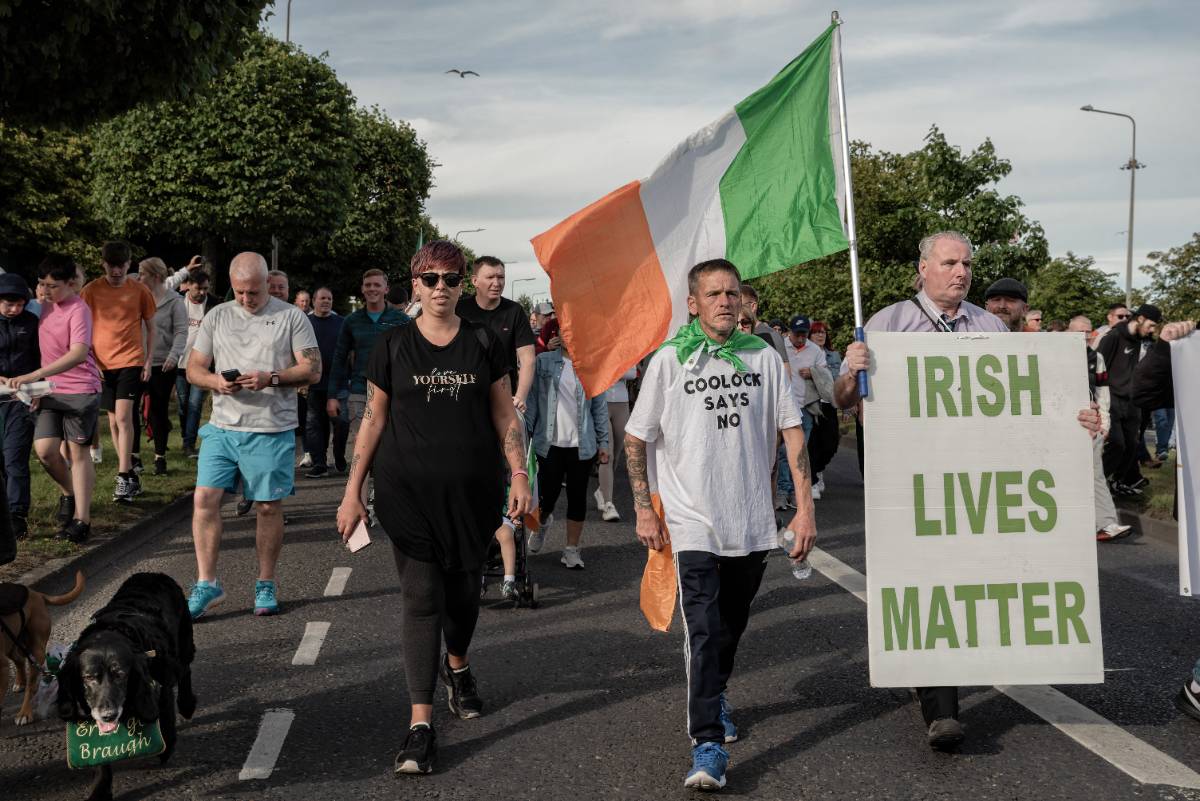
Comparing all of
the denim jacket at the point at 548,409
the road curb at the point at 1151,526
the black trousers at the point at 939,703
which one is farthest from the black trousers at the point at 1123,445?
the black trousers at the point at 939,703

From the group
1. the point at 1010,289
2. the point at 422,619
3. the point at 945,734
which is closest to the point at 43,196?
the point at 1010,289

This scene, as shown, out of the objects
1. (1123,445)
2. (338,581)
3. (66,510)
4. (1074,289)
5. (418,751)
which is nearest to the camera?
(418,751)

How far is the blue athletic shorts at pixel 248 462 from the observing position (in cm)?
691

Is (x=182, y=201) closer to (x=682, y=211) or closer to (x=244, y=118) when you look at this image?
(x=244, y=118)

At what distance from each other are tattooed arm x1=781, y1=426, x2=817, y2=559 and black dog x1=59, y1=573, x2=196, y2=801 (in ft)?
7.61

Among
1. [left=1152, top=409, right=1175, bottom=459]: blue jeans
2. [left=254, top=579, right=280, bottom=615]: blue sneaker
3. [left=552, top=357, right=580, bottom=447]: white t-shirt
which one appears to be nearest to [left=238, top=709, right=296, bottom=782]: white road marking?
[left=254, top=579, right=280, bottom=615]: blue sneaker

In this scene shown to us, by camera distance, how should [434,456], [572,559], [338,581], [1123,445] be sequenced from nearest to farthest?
[434,456]
[338,581]
[572,559]
[1123,445]

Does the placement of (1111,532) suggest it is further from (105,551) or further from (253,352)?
(105,551)

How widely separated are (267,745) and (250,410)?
2645 millimetres

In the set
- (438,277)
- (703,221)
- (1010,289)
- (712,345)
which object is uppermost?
(703,221)

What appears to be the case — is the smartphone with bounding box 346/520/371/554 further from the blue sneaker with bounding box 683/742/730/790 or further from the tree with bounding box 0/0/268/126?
the tree with bounding box 0/0/268/126

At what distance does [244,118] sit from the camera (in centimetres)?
3147

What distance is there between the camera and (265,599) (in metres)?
7.02

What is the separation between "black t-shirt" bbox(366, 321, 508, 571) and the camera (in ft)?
15.5
